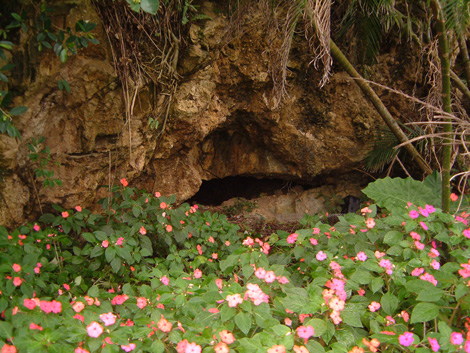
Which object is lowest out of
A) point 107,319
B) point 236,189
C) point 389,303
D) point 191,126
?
point 236,189

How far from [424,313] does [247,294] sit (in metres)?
0.63

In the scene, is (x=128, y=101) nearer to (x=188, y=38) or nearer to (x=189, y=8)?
(x=188, y=38)

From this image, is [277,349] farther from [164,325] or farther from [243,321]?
[164,325]

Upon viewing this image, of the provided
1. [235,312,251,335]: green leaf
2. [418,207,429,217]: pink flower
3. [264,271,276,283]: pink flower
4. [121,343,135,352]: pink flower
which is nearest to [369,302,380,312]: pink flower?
[264,271,276,283]: pink flower

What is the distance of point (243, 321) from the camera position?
1116 millimetres

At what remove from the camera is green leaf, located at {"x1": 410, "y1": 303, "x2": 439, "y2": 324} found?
117cm

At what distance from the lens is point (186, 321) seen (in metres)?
1.26

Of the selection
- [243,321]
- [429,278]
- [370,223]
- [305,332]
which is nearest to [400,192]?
[370,223]

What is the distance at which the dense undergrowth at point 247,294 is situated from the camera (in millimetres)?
1106

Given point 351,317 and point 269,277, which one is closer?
point 351,317

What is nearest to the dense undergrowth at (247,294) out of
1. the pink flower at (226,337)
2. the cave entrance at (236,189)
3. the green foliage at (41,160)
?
the pink flower at (226,337)

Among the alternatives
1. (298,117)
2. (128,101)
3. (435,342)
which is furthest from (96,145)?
(435,342)

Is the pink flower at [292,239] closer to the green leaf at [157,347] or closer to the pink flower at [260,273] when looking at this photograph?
the pink flower at [260,273]

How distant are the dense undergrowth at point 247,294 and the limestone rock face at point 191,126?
347mm
